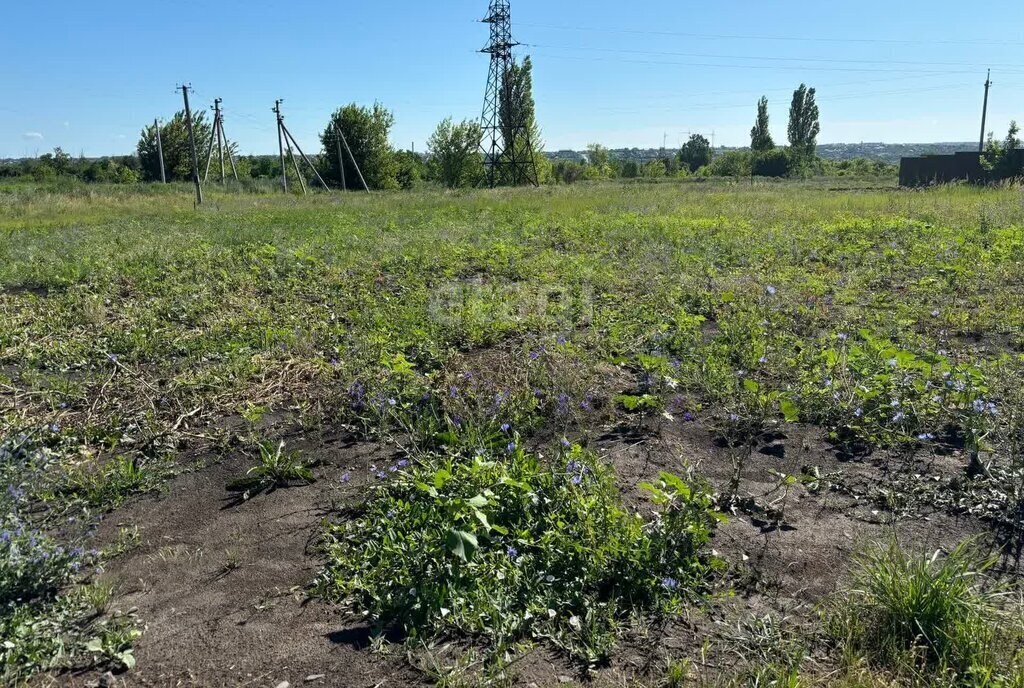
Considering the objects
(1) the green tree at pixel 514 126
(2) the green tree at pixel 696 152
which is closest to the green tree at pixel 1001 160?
(1) the green tree at pixel 514 126

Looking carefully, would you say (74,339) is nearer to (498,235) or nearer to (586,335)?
(586,335)

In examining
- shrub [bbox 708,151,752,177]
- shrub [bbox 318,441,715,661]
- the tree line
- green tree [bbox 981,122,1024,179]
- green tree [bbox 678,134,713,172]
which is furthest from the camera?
green tree [bbox 678,134,713,172]

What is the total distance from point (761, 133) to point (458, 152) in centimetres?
4078

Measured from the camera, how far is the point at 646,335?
5.36 metres

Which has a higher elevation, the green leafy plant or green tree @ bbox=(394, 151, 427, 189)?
green tree @ bbox=(394, 151, 427, 189)

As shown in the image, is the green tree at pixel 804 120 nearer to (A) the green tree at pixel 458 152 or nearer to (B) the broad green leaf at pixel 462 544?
(A) the green tree at pixel 458 152

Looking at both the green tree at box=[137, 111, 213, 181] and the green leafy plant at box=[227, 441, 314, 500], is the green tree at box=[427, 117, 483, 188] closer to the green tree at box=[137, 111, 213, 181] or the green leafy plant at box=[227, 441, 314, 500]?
the green tree at box=[137, 111, 213, 181]

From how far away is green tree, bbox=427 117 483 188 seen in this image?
162 ft

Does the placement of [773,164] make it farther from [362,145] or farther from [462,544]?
[462,544]

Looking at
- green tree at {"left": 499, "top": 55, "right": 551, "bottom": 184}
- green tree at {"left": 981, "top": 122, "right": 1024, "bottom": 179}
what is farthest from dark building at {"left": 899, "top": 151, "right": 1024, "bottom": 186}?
green tree at {"left": 499, "top": 55, "right": 551, "bottom": 184}

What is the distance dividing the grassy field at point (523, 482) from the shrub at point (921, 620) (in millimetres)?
10

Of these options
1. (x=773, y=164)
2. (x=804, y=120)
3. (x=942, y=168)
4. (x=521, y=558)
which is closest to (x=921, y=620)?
(x=521, y=558)

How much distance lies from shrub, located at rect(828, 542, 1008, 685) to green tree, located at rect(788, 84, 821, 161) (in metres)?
77.8

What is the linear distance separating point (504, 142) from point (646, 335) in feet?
113
